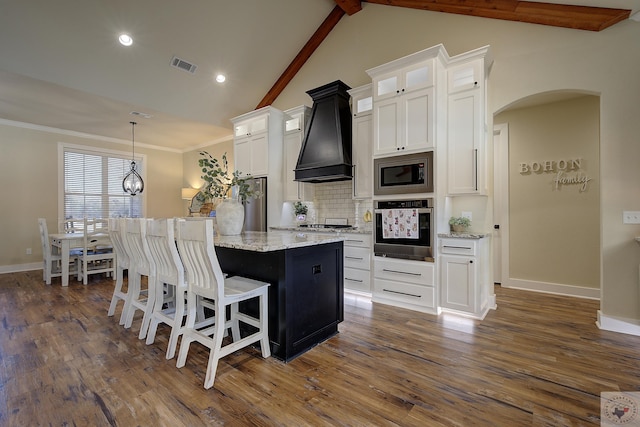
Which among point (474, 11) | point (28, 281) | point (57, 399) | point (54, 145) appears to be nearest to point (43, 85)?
point (54, 145)

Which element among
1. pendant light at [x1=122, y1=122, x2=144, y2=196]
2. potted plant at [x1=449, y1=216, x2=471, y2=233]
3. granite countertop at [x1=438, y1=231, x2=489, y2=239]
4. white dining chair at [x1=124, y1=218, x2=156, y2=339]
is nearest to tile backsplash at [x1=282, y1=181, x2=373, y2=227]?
potted plant at [x1=449, y1=216, x2=471, y2=233]

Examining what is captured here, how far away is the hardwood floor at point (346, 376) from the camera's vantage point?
161 centimetres

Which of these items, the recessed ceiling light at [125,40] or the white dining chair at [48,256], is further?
the white dining chair at [48,256]

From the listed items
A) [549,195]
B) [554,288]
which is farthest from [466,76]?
[554,288]

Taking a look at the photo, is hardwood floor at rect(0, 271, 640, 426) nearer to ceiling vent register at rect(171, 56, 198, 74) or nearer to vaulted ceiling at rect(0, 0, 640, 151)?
vaulted ceiling at rect(0, 0, 640, 151)

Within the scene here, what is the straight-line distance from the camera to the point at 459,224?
3311mm

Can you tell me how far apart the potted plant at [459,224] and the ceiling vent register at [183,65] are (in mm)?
4439

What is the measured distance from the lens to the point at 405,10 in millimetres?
4020

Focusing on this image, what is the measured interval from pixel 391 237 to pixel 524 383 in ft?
6.00

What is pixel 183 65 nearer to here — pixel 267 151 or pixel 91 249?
pixel 267 151

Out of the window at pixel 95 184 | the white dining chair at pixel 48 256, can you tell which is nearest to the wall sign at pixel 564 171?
the white dining chair at pixel 48 256

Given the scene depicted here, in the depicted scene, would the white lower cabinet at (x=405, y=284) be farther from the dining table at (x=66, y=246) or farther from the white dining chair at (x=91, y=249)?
the dining table at (x=66, y=246)

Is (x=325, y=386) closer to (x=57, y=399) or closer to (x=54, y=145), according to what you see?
(x=57, y=399)

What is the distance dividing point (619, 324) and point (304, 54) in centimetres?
552
